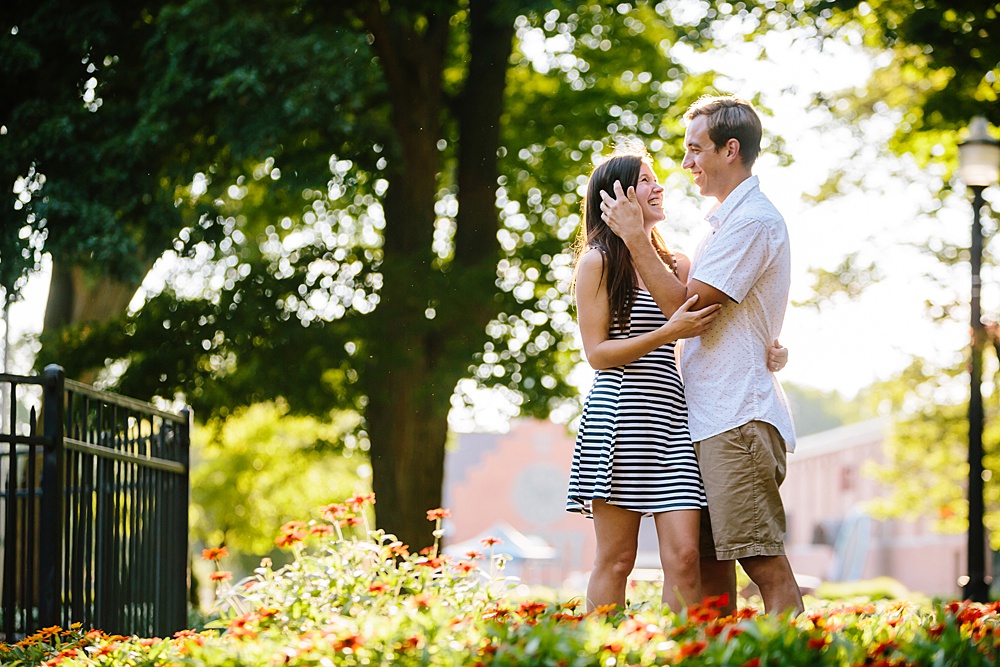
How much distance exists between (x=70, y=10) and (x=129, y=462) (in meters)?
6.66

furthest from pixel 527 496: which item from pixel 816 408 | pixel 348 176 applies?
pixel 816 408

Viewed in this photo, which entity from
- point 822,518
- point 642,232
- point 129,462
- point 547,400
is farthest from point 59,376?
point 822,518

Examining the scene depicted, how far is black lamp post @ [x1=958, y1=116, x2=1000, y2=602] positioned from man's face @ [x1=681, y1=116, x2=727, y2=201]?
7276 millimetres

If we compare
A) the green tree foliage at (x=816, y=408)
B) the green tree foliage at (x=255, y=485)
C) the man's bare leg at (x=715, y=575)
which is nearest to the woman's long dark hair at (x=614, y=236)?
the man's bare leg at (x=715, y=575)

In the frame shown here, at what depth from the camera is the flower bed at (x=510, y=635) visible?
2.92 metres

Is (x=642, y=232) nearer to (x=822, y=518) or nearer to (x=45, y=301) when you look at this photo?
(x=45, y=301)

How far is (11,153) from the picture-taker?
1104cm

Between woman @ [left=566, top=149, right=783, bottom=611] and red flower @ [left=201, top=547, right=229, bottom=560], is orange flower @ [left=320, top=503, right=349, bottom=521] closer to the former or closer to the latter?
red flower @ [left=201, top=547, right=229, bottom=560]

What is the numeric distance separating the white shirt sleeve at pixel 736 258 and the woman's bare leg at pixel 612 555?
820 mm

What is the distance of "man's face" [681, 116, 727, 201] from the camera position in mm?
4184

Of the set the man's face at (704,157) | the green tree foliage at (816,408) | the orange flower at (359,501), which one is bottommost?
the orange flower at (359,501)

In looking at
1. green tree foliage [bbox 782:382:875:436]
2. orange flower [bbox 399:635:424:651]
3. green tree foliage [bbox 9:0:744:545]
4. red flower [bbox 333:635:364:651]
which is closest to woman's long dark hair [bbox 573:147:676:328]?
orange flower [bbox 399:635:424:651]

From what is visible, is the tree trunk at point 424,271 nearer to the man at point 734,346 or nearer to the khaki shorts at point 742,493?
the man at point 734,346

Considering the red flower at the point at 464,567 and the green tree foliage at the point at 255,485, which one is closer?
the red flower at the point at 464,567
